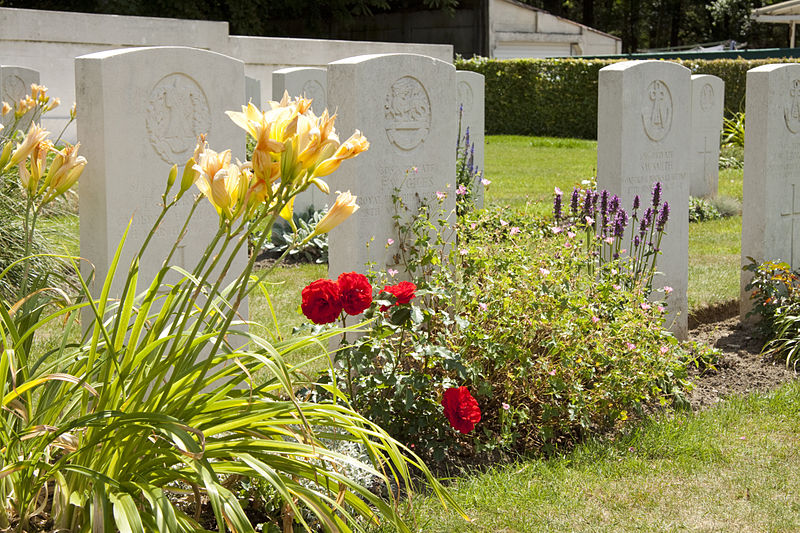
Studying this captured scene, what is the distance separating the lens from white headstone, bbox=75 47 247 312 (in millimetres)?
3807

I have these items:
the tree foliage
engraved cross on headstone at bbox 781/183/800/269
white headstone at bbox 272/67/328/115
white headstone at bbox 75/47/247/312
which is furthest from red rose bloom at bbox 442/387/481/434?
the tree foliage

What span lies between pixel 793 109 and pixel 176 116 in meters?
4.40

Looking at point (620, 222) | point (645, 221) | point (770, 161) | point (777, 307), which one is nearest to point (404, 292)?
point (620, 222)

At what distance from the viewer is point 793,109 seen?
6.20 meters

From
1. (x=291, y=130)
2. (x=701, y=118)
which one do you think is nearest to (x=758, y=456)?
(x=291, y=130)

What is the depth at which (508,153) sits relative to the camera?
1705 centimetres

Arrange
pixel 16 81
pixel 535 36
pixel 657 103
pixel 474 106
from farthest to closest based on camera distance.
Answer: pixel 535 36, pixel 474 106, pixel 16 81, pixel 657 103

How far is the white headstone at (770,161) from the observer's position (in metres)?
6.02

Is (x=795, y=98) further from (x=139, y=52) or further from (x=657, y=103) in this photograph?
(x=139, y=52)

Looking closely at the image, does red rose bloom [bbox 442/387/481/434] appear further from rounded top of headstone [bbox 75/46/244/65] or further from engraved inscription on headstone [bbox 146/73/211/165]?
rounded top of headstone [bbox 75/46/244/65]

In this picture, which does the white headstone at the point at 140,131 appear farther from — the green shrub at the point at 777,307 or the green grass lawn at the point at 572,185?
the green shrub at the point at 777,307

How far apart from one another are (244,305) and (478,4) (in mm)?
21515

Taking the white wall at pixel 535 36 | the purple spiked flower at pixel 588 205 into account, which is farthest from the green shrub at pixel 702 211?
the white wall at pixel 535 36

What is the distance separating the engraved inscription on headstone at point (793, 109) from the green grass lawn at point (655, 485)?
259 cm
